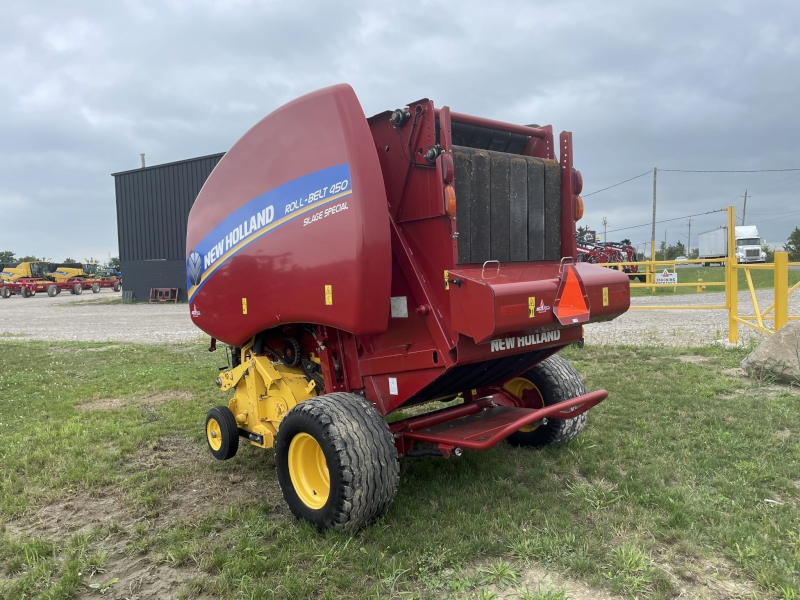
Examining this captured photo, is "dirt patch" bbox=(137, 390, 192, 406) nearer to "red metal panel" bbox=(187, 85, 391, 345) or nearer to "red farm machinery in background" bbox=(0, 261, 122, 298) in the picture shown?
"red metal panel" bbox=(187, 85, 391, 345)

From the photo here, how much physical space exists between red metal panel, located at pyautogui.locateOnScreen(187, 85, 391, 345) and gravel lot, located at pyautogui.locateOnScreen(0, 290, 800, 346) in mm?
7213

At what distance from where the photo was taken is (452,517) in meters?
3.51

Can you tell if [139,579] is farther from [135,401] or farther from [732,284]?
[732,284]

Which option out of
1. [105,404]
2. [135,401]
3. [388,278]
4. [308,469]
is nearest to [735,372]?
[388,278]

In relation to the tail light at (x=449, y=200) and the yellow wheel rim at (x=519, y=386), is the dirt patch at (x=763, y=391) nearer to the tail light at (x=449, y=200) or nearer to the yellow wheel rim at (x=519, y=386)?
the yellow wheel rim at (x=519, y=386)

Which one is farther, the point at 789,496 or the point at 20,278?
the point at 20,278

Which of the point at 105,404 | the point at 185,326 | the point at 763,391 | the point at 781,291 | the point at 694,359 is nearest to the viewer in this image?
the point at 763,391

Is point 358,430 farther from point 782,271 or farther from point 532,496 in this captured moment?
point 782,271

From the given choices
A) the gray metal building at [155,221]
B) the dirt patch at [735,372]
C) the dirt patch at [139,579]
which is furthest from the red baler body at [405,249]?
the gray metal building at [155,221]

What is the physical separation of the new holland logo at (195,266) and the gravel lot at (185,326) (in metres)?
7.09

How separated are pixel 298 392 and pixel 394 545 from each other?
1415mm

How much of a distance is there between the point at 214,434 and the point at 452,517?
220 cm

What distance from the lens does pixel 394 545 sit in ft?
10.5

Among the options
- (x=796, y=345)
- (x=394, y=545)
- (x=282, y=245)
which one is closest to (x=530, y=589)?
(x=394, y=545)
